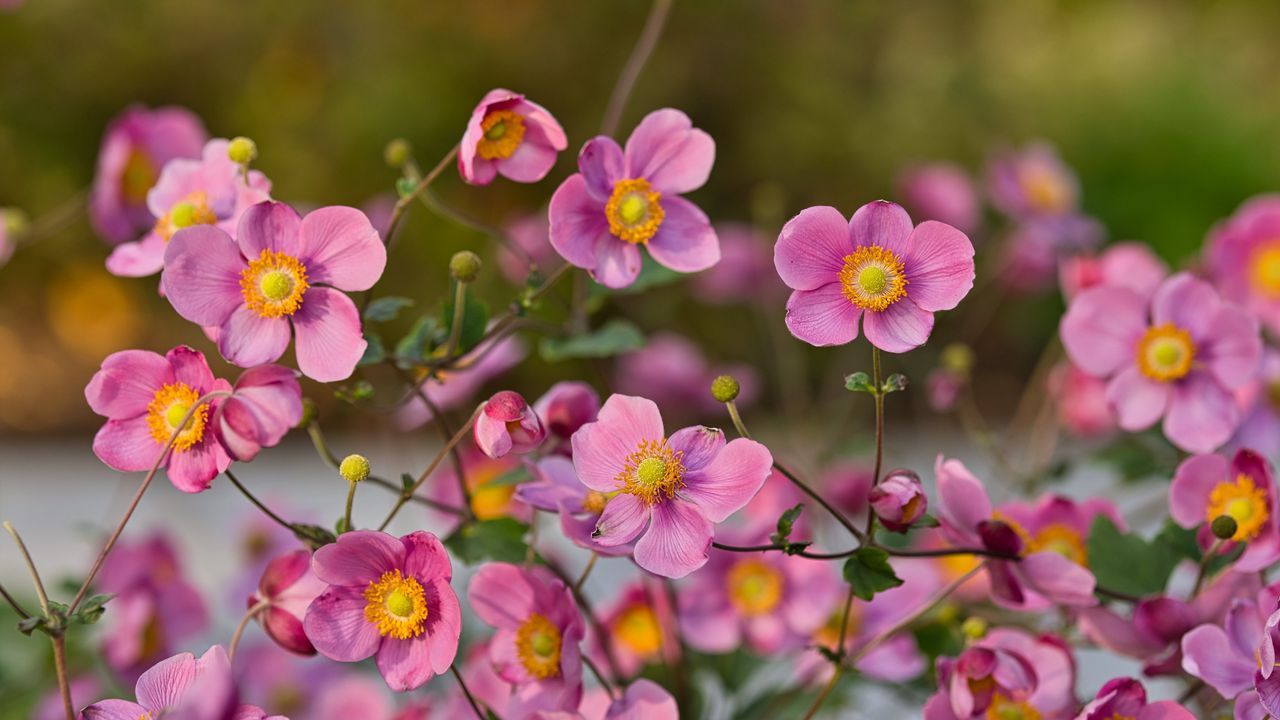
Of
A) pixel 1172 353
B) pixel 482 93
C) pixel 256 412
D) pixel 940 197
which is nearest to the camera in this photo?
pixel 256 412

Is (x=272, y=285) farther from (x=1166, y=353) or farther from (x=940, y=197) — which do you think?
(x=940, y=197)

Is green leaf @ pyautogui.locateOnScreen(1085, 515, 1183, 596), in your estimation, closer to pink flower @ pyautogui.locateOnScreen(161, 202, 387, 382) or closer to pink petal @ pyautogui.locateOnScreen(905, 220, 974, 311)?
pink petal @ pyautogui.locateOnScreen(905, 220, 974, 311)

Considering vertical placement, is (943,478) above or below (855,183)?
above

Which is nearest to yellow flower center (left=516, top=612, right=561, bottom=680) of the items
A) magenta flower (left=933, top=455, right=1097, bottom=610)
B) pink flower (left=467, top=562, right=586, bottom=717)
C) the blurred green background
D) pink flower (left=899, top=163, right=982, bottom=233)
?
pink flower (left=467, top=562, right=586, bottom=717)

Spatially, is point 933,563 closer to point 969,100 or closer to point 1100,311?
point 1100,311

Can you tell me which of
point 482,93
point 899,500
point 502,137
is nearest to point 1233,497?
point 899,500

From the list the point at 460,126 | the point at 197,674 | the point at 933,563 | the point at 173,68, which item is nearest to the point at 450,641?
the point at 197,674
